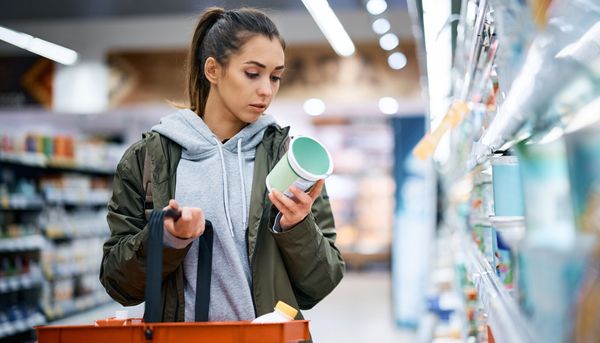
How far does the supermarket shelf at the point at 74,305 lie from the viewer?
7277mm

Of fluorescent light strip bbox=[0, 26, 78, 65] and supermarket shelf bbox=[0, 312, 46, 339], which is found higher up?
fluorescent light strip bbox=[0, 26, 78, 65]

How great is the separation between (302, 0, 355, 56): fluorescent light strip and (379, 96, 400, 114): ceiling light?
291 centimetres

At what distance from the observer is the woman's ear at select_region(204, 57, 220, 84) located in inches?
75.3

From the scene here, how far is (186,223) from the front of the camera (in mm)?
1570

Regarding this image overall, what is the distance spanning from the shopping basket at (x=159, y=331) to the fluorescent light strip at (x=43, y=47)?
935 centimetres

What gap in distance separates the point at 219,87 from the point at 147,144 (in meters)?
0.24

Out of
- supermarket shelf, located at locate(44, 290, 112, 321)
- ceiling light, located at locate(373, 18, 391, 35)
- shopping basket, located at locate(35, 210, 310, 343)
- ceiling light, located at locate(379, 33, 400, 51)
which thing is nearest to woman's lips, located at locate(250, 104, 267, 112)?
shopping basket, located at locate(35, 210, 310, 343)

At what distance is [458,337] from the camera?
516cm

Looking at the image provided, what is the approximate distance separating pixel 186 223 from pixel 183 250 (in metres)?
0.12

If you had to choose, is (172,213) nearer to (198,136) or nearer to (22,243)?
(198,136)

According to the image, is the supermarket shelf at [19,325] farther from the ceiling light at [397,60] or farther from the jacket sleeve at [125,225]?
the ceiling light at [397,60]

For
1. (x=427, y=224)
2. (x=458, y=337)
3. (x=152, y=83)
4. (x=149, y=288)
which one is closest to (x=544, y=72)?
(x=149, y=288)

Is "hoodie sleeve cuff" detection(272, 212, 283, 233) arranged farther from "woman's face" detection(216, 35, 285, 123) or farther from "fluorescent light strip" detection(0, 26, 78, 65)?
"fluorescent light strip" detection(0, 26, 78, 65)

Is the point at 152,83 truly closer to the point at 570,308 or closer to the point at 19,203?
the point at 19,203
